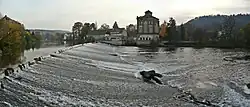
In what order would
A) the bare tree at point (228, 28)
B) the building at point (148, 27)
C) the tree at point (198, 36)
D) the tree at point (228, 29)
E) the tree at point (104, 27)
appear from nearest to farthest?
1. the tree at point (228, 29)
2. the bare tree at point (228, 28)
3. the tree at point (198, 36)
4. the building at point (148, 27)
5. the tree at point (104, 27)

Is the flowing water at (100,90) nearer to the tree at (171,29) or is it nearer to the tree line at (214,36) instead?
the tree line at (214,36)

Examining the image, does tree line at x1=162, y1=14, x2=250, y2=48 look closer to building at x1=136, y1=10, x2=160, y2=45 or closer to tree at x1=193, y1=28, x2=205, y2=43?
tree at x1=193, y1=28, x2=205, y2=43

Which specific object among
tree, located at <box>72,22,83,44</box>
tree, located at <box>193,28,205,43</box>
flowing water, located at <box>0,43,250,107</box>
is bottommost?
flowing water, located at <box>0,43,250,107</box>

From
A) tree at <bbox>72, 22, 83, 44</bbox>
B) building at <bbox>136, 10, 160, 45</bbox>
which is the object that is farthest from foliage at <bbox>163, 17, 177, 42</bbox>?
tree at <bbox>72, 22, 83, 44</bbox>

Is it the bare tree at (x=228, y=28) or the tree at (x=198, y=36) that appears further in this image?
the tree at (x=198, y=36)

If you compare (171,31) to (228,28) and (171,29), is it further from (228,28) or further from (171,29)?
(228,28)

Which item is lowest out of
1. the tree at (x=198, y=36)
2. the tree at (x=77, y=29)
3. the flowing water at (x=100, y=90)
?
the flowing water at (x=100, y=90)

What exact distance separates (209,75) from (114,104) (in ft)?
42.7

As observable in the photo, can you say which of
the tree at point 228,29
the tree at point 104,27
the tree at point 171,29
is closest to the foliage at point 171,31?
the tree at point 171,29

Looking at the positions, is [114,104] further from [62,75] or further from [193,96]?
[62,75]

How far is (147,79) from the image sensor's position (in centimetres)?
1953

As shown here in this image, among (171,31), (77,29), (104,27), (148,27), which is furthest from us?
(104,27)

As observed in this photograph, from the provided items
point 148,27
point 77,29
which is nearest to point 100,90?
point 148,27

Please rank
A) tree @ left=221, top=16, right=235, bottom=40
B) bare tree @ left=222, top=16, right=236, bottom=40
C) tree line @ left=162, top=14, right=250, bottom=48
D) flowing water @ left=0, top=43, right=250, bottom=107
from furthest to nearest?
bare tree @ left=222, top=16, right=236, bottom=40 < tree @ left=221, top=16, right=235, bottom=40 < tree line @ left=162, top=14, right=250, bottom=48 < flowing water @ left=0, top=43, right=250, bottom=107
